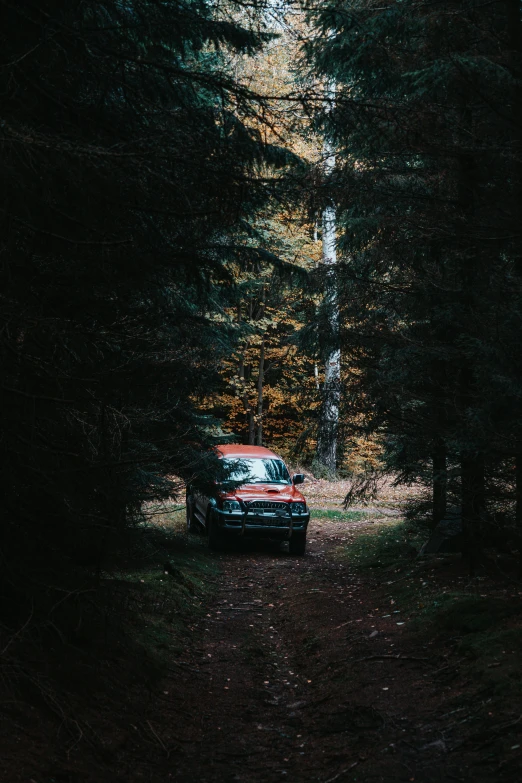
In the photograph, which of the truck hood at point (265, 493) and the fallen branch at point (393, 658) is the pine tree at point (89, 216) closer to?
the fallen branch at point (393, 658)

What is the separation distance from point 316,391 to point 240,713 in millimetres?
6968

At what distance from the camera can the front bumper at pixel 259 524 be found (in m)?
14.4

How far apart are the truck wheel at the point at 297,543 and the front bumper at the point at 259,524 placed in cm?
18

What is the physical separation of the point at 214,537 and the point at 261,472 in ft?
6.21

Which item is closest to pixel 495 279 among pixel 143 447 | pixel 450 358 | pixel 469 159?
pixel 450 358

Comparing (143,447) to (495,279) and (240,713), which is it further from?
(495,279)

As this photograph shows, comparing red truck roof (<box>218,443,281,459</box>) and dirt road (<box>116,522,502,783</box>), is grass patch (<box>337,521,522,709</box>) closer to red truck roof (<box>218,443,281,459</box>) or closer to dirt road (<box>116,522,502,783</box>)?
dirt road (<box>116,522,502,783</box>)

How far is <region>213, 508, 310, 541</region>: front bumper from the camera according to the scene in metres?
14.4

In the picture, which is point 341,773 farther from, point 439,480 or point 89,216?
point 439,480

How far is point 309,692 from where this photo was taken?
6.77 meters

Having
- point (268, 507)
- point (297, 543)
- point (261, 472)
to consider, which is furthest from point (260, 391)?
point (268, 507)

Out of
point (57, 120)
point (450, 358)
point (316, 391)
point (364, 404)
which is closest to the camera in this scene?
point (57, 120)

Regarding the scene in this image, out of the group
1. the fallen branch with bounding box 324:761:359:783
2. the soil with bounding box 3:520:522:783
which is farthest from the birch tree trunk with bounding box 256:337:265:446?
the fallen branch with bounding box 324:761:359:783

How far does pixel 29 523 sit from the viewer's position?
218 inches
